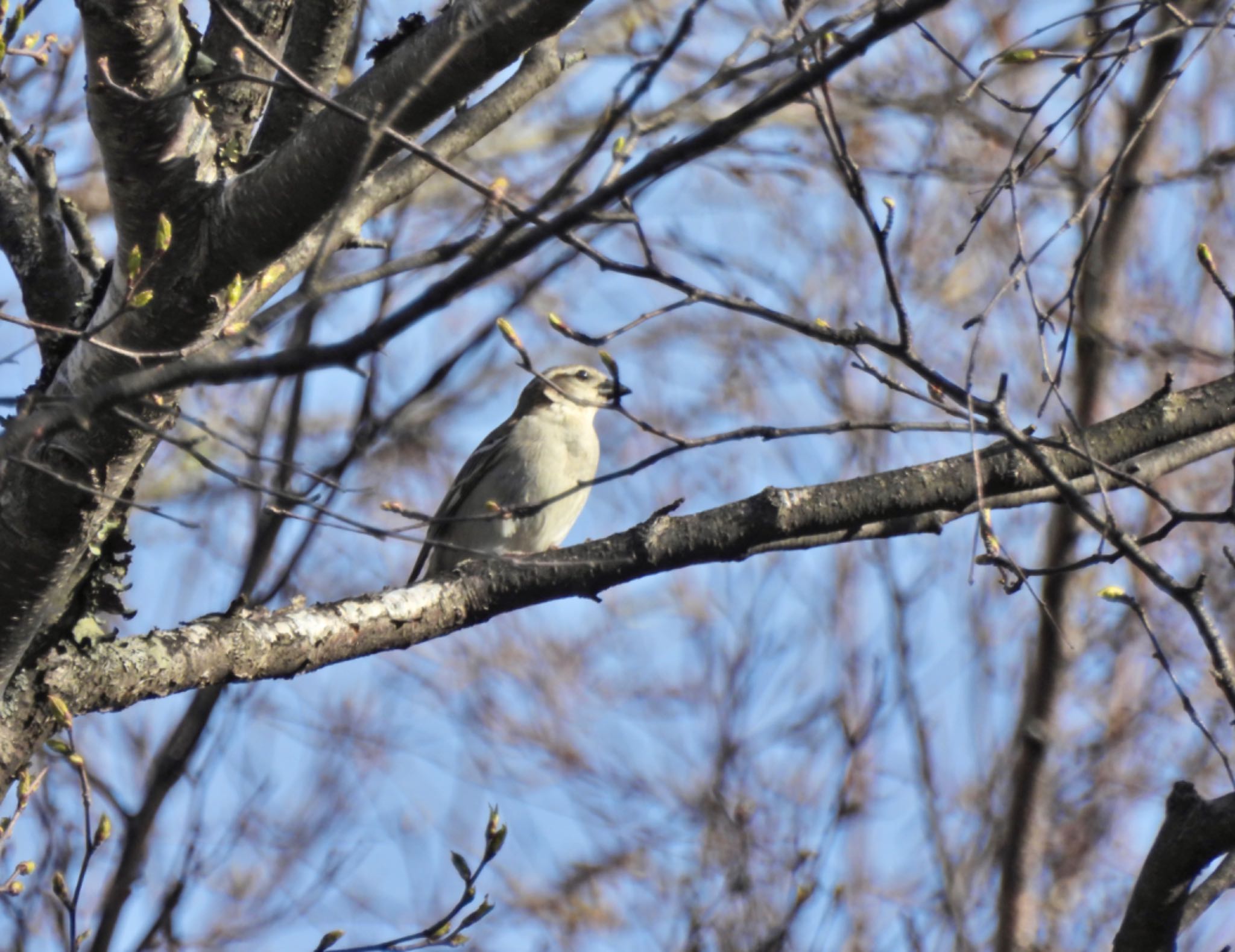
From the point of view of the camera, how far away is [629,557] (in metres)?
3.81

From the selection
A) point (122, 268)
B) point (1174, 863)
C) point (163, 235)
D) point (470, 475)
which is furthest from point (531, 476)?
Result: point (1174, 863)

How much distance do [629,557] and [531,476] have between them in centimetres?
394

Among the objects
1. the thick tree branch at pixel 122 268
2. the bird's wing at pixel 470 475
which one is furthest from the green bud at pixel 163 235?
the bird's wing at pixel 470 475

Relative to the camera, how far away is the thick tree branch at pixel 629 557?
3586mm

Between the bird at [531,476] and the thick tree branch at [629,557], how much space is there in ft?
11.0

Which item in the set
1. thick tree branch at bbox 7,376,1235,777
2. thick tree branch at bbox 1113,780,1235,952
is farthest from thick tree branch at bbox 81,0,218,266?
thick tree branch at bbox 1113,780,1235,952

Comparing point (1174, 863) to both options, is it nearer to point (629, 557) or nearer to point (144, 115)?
point (629, 557)

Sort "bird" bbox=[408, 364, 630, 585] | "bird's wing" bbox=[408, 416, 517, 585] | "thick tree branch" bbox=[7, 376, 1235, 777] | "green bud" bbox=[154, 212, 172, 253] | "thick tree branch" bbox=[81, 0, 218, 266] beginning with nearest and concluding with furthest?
"thick tree branch" bbox=[81, 0, 218, 266], "green bud" bbox=[154, 212, 172, 253], "thick tree branch" bbox=[7, 376, 1235, 777], "bird" bbox=[408, 364, 630, 585], "bird's wing" bbox=[408, 416, 517, 585]

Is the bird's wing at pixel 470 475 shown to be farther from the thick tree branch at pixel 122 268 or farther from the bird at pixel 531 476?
the thick tree branch at pixel 122 268

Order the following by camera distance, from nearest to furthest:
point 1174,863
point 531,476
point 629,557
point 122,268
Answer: point 1174,863, point 122,268, point 629,557, point 531,476

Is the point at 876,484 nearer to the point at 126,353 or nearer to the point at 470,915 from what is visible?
the point at 470,915

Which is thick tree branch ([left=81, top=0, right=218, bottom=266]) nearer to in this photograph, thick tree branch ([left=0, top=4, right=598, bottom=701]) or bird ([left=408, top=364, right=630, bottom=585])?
thick tree branch ([left=0, top=4, right=598, bottom=701])

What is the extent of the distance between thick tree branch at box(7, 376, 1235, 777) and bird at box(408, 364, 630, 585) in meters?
3.36

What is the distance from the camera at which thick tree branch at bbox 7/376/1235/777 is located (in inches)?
141
